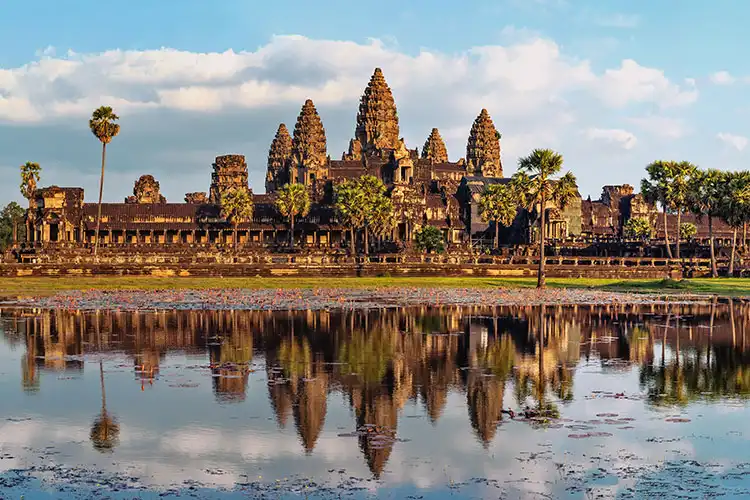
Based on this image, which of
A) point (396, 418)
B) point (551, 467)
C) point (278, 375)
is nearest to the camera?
point (551, 467)

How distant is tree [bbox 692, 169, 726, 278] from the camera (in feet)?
329

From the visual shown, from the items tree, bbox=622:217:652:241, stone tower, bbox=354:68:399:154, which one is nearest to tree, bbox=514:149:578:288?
tree, bbox=622:217:652:241

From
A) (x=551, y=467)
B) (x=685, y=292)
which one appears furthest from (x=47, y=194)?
(x=551, y=467)

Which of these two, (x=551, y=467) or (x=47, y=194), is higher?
(x=47, y=194)

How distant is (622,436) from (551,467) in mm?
2894

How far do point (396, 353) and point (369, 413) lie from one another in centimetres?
998

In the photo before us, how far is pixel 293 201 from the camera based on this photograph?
14838 centimetres

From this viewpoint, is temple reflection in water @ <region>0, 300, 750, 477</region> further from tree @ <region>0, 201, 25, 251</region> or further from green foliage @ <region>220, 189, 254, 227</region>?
tree @ <region>0, 201, 25, 251</region>

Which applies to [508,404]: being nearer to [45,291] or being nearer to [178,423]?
[178,423]

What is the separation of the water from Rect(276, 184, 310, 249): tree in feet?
364

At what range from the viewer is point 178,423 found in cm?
1988

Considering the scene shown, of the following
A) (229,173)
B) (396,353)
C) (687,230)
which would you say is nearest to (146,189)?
(229,173)

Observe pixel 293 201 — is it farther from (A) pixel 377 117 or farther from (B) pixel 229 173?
(A) pixel 377 117

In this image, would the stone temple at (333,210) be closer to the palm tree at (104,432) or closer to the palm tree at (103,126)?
the palm tree at (103,126)
